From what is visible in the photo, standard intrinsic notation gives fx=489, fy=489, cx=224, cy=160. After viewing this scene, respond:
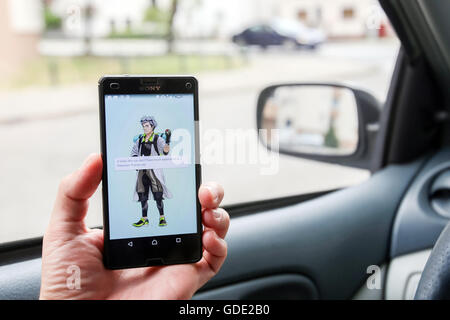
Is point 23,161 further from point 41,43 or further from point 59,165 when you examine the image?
point 41,43

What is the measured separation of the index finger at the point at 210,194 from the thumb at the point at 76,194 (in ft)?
0.62

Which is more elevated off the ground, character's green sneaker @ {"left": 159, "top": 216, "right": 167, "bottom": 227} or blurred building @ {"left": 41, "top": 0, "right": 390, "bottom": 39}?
blurred building @ {"left": 41, "top": 0, "right": 390, "bottom": 39}

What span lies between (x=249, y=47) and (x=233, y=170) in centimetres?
314

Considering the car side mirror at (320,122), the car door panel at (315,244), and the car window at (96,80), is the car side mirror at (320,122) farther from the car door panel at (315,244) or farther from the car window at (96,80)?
the car door panel at (315,244)

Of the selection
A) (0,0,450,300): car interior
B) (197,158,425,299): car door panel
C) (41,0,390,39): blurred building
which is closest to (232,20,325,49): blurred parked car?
(41,0,390,39): blurred building

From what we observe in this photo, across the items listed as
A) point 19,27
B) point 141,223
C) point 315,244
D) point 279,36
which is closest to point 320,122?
point 315,244

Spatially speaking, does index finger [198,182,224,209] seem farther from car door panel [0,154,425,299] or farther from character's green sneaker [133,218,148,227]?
car door panel [0,154,425,299]

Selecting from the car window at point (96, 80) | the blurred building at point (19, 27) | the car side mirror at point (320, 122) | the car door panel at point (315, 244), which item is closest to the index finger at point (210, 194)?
the car window at point (96, 80)

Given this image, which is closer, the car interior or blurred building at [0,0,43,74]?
the car interior

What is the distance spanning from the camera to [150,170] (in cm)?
92

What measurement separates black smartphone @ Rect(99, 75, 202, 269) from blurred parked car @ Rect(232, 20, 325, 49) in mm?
3563

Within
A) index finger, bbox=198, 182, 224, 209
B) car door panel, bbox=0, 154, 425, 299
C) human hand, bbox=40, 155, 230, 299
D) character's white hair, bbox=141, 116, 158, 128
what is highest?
character's white hair, bbox=141, 116, 158, 128

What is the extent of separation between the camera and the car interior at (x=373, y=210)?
1399 mm

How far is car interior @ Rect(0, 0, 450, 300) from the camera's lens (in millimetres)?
1399
